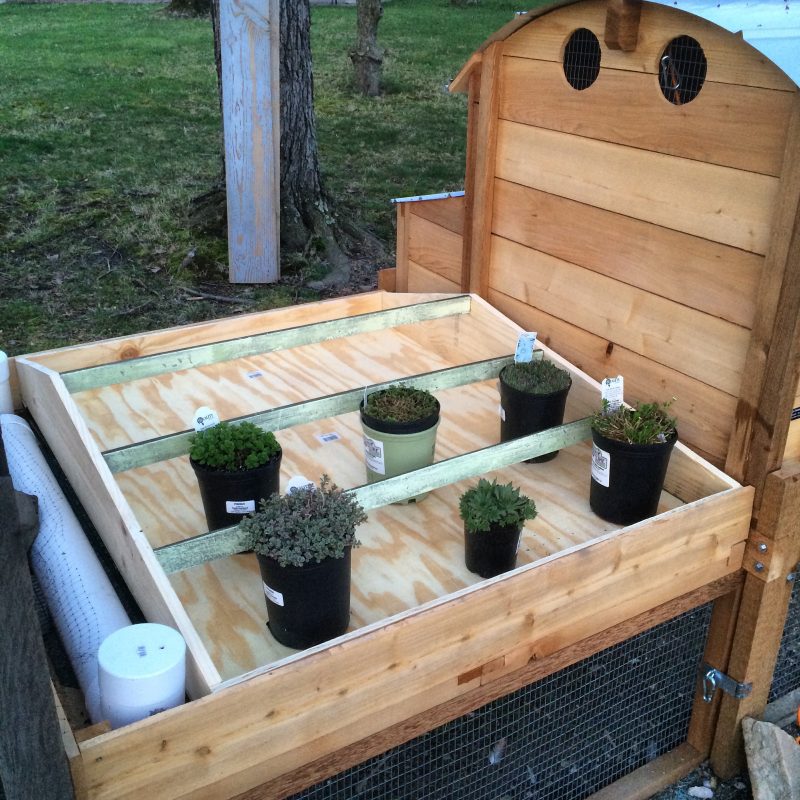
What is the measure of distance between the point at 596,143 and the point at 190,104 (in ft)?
26.5

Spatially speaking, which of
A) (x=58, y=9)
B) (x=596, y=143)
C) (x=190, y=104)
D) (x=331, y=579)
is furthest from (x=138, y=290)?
(x=58, y=9)

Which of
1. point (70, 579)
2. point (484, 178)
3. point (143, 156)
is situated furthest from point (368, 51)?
point (70, 579)

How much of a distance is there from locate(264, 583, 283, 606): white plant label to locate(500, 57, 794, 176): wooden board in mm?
1655

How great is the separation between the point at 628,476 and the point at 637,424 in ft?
0.51

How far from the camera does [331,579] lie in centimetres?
204

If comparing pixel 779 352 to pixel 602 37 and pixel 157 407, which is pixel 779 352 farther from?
pixel 157 407

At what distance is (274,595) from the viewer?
2.05m

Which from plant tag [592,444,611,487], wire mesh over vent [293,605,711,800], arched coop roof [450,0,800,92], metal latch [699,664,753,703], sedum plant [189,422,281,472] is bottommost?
wire mesh over vent [293,605,711,800]

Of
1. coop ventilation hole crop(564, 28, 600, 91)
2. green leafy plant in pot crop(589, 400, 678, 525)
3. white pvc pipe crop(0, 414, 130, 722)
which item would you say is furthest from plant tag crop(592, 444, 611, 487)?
white pvc pipe crop(0, 414, 130, 722)

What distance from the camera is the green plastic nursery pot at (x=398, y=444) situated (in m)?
2.60

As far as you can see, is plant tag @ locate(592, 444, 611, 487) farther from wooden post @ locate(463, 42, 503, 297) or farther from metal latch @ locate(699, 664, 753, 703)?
wooden post @ locate(463, 42, 503, 297)

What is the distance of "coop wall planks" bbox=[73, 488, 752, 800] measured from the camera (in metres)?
1.68

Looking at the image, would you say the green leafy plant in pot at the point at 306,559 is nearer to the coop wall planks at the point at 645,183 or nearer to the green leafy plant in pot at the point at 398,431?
the green leafy plant in pot at the point at 398,431

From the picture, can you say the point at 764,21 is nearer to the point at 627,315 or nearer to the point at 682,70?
the point at 682,70
